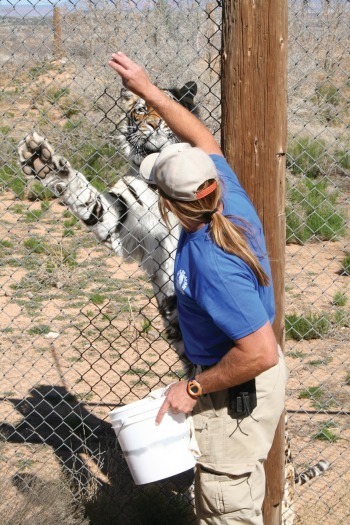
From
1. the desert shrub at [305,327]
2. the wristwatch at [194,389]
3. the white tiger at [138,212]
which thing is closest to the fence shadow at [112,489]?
the white tiger at [138,212]

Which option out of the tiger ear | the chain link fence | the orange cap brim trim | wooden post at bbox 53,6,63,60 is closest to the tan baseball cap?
the orange cap brim trim

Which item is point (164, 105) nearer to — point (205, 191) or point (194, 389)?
point (205, 191)

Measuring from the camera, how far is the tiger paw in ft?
14.4

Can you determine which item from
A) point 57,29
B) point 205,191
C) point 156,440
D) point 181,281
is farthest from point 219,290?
point 57,29

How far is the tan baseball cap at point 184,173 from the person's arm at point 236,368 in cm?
55

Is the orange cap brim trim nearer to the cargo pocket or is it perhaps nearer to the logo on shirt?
the logo on shirt

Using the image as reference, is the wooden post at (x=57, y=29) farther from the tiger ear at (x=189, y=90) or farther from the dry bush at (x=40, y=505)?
the dry bush at (x=40, y=505)

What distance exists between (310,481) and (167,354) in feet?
7.80

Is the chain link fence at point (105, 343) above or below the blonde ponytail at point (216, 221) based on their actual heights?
below

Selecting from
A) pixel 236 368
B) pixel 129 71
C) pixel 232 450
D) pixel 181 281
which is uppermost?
pixel 129 71

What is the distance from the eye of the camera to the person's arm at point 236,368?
113 inches

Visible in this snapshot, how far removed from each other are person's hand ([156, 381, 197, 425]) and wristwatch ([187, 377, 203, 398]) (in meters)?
0.02

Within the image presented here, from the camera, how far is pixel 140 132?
5254 mm

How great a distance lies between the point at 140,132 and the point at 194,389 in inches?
101
